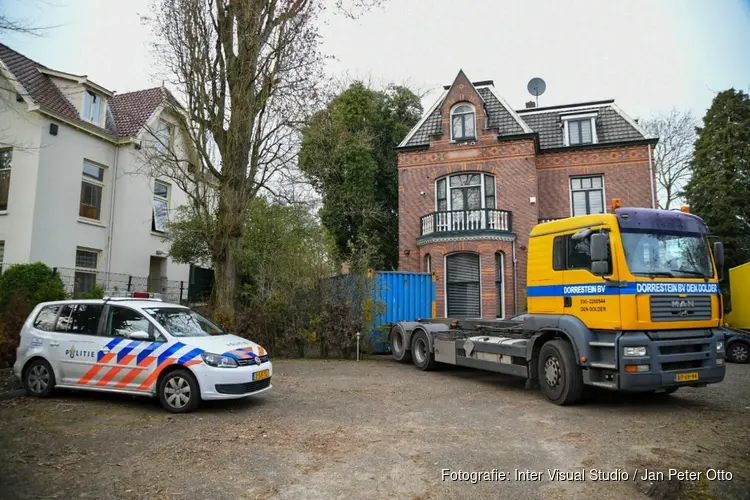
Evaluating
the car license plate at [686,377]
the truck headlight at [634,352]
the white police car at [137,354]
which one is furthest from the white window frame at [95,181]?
the car license plate at [686,377]

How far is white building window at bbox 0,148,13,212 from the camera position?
16.6 metres

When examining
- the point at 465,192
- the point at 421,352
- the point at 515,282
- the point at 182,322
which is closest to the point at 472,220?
the point at 465,192

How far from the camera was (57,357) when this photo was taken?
7.65 metres

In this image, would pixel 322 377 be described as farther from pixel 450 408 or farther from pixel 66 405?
pixel 66 405

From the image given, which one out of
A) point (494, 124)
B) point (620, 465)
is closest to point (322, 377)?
point (620, 465)

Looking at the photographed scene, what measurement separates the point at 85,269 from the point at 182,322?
1336 cm

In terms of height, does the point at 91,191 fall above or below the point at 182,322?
above

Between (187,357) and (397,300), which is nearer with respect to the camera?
(187,357)

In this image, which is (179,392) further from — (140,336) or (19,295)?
(19,295)

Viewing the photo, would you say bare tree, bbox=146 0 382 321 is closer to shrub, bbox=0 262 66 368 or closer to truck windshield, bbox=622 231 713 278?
shrub, bbox=0 262 66 368

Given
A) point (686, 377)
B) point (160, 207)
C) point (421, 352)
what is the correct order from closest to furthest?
point (686, 377) < point (421, 352) < point (160, 207)

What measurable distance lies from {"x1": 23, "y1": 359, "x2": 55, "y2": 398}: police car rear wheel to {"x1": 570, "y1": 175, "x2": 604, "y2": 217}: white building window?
61.8 feet

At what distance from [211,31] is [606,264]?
11.6m

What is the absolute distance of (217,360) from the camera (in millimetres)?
6973
